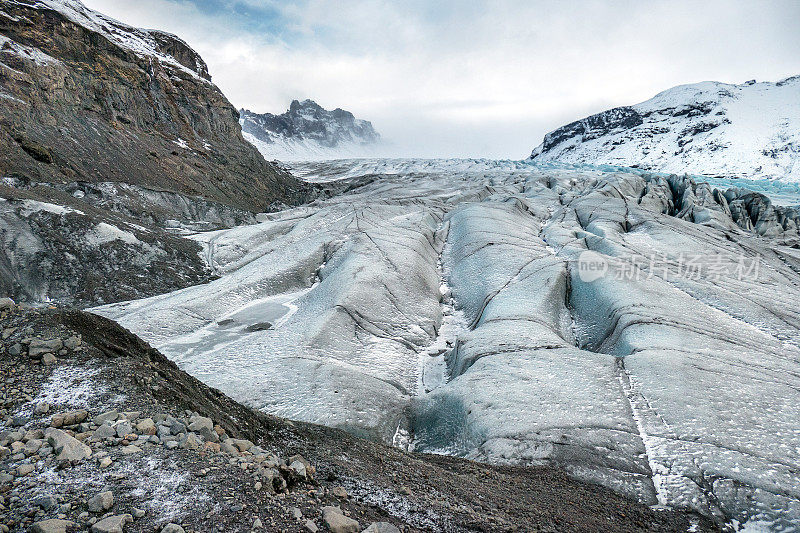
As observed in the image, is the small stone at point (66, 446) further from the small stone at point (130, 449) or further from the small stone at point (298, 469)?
the small stone at point (298, 469)

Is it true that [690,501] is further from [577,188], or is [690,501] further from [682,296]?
[577,188]

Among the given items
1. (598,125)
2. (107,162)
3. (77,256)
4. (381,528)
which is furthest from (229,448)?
(598,125)

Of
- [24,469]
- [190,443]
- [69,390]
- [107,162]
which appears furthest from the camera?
[107,162]

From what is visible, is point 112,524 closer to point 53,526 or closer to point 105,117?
point 53,526

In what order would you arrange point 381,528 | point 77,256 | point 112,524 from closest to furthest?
point 112,524 → point 381,528 → point 77,256

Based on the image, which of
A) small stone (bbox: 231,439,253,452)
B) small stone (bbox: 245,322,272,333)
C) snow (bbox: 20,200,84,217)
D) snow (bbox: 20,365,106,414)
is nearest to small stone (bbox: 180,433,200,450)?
small stone (bbox: 231,439,253,452)

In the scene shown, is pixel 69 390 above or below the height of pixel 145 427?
above

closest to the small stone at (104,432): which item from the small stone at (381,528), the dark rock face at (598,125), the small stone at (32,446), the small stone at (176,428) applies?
the small stone at (32,446)
